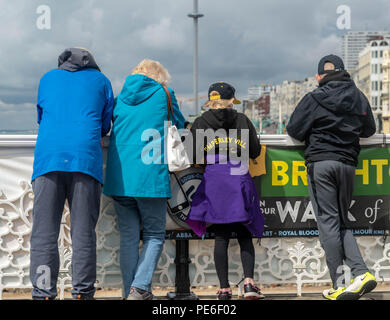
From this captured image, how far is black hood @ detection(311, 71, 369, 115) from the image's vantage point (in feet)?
14.8

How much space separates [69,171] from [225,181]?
1.32 metres

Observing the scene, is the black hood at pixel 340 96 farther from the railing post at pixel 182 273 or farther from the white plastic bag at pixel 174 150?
the railing post at pixel 182 273

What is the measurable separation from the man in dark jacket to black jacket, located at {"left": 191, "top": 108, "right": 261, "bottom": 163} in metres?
0.47

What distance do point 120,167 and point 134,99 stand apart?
0.57 meters

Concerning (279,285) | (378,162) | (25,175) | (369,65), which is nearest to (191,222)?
(279,285)

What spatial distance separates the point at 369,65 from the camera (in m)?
121

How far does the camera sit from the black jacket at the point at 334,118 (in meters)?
4.52

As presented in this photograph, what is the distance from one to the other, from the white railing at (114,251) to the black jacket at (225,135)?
52cm

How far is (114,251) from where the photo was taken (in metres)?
4.91

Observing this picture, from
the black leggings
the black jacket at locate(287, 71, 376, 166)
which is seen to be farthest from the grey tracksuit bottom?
the black leggings

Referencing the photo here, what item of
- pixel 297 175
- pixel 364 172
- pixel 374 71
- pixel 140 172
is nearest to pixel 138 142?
pixel 140 172

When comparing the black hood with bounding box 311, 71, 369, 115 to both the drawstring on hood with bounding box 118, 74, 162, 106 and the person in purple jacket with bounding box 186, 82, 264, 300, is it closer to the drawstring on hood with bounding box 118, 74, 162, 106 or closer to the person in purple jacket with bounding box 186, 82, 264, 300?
the person in purple jacket with bounding box 186, 82, 264, 300

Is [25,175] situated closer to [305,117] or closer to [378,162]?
[305,117]

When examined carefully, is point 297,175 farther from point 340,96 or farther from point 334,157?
point 340,96
